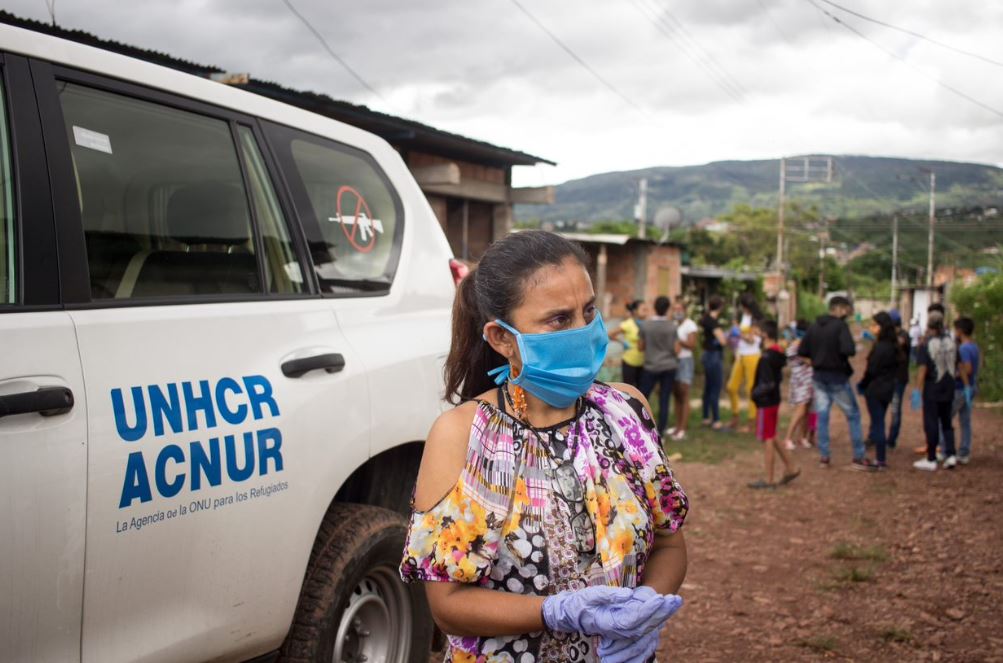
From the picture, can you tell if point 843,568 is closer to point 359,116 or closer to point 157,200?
point 157,200

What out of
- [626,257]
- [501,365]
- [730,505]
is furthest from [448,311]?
[626,257]

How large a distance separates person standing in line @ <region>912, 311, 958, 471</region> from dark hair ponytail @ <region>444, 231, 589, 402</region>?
9020 mm

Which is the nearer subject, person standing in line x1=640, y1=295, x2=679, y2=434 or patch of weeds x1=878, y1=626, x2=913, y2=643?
patch of weeds x1=878, y1=626, x2=913, y2=643

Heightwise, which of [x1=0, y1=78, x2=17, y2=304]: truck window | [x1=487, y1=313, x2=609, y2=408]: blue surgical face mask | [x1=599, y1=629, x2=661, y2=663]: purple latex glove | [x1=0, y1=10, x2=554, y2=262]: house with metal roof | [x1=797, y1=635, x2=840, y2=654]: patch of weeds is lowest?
[x1=797, y1=635, x2=840, y2=654]: patch of weeds

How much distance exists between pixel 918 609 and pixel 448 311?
3615 mm

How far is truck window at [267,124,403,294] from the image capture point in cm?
320

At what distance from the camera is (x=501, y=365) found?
228cm

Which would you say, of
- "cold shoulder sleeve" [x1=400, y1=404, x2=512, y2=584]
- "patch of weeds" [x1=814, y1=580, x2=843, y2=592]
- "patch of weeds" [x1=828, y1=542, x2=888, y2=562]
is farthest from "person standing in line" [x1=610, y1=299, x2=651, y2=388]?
"cold shoulder sleeve" [x1=400, y1=404, x2=512, y2=584]

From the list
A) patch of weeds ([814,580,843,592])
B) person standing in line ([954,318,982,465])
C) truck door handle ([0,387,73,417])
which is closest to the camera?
truck door handle ([0,387,73,417])

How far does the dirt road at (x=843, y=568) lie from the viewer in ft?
15.7

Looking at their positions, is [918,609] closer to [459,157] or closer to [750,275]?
[459,157]

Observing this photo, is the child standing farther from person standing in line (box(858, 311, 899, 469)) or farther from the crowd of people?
person standing in line (box(858, 311, 899, 469))

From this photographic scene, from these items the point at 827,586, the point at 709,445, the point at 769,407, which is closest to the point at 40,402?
the point at 827,586

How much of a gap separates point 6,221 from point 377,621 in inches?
71.9
